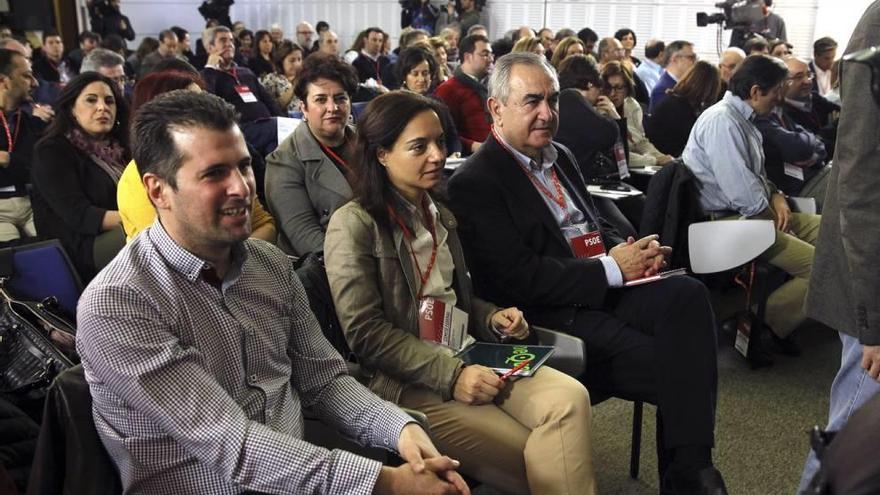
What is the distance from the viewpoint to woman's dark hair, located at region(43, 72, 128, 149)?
3109mm

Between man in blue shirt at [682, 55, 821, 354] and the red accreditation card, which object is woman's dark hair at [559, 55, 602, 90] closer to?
man in blue shirt at [682, 55, 821, 354]

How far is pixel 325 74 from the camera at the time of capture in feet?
10.3

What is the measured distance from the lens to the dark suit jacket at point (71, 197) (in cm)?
303

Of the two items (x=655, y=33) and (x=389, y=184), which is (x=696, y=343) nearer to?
(x=389, y=184)

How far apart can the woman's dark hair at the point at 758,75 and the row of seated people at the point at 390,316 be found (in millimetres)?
1267

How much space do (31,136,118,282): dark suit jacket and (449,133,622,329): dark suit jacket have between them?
62.9 inches

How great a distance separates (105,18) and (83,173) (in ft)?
30.9

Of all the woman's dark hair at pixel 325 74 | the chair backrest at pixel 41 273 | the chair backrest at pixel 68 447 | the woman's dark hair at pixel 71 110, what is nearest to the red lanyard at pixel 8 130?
the woman's dark hair at pixel 71 110

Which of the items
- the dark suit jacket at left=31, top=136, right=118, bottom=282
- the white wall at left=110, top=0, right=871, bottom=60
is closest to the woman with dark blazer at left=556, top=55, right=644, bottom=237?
the dark suit jacket at left=31, top=136, right=118, bottom=282

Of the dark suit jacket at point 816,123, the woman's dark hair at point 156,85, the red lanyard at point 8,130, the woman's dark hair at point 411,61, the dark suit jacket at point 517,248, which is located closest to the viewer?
the dark suit jacket at point 517,248

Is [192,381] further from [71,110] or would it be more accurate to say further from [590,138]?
[590,138]

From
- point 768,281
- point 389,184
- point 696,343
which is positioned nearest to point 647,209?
point 768,281

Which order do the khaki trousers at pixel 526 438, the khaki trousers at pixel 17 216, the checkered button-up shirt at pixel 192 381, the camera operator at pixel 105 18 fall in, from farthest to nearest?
the camera operator at pixel 105 18
the khaki trousers at pixel 17 216
the khaki trousers at pixel 526 438
the checkered button-up shirt at pixel 192 381

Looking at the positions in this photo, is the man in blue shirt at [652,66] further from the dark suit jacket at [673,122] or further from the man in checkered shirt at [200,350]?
the man in checkered shirt at [200,350]
